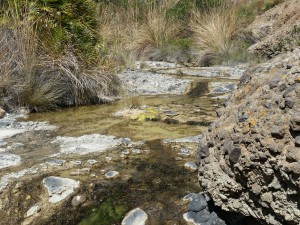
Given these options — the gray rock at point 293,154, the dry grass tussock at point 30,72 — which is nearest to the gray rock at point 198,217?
the gray rock at point 293,154

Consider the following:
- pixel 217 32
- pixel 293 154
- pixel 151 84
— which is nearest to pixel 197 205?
pixel 293 154

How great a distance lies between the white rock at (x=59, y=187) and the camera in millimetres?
2214

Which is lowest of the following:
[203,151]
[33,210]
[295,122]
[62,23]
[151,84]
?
[33,210]

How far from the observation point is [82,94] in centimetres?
479

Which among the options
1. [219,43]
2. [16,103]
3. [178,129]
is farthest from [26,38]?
[219,43]

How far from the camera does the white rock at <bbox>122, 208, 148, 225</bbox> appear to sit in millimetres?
1958

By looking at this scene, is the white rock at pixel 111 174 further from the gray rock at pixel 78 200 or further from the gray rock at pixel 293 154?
the gray rock at pixel 293 154

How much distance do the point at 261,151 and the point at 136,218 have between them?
0.75m

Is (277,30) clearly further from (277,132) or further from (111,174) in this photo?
(277,132)

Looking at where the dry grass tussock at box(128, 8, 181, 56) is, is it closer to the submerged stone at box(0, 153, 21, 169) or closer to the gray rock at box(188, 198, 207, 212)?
the submerged stone at box(0, 153, 21, 169)

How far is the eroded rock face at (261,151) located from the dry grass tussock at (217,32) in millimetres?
6933

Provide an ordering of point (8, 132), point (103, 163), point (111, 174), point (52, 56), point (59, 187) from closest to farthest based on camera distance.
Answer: point (59, 187)
point (111, 174)
point (103, 163)
point (8, 132)
point (52, 56)

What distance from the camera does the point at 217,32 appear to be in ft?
29.1

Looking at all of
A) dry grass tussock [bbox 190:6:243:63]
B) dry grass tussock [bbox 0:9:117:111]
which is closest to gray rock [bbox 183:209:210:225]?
dry grass tussock [bbox 0:9:117:111]
